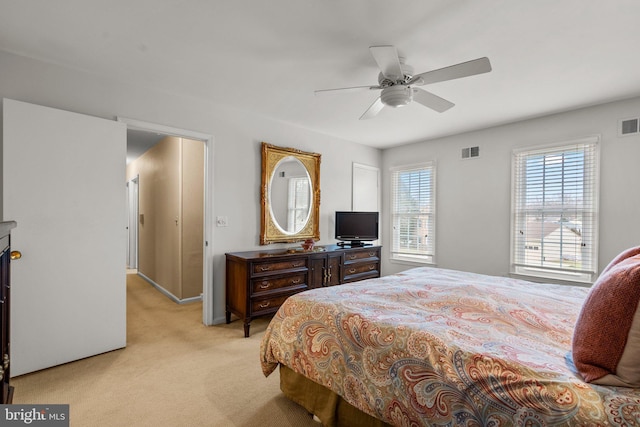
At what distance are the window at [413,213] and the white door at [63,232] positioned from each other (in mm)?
4073

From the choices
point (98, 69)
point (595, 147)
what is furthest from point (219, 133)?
point (595, 147)

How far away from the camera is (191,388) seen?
217 cm

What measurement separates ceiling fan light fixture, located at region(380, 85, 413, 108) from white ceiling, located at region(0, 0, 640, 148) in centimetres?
26

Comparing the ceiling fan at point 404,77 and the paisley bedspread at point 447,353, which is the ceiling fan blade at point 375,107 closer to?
the ceiling fan at point 404,77

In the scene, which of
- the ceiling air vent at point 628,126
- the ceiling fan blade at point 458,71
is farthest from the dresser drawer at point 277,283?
the ceiling air vent at point 628,126

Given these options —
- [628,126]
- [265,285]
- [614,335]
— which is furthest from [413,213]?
[614,335]

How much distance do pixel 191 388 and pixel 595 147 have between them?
4579 millimetres

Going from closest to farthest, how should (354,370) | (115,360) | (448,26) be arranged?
1. (354,370)
2. (448,26)
3. (115,360)

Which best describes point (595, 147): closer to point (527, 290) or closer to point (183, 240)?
point (527, 290)

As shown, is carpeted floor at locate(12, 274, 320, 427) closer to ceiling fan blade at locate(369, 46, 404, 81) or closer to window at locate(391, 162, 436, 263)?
ceiling fan blade at locate(369, 46, 404, 81)

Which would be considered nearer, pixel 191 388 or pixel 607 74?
pixel 191 388

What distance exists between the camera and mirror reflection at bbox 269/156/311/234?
396 centimetres

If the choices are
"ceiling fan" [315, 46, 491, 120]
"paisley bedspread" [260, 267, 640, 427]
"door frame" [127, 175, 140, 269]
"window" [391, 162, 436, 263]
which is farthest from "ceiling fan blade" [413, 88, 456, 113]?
"door frame" [127, 175, 140, 269]

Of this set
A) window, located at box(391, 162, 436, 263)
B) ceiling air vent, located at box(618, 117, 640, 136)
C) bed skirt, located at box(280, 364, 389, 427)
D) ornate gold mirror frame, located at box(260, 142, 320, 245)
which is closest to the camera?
bed skirt, located at box(280, 364, 389, 427)
